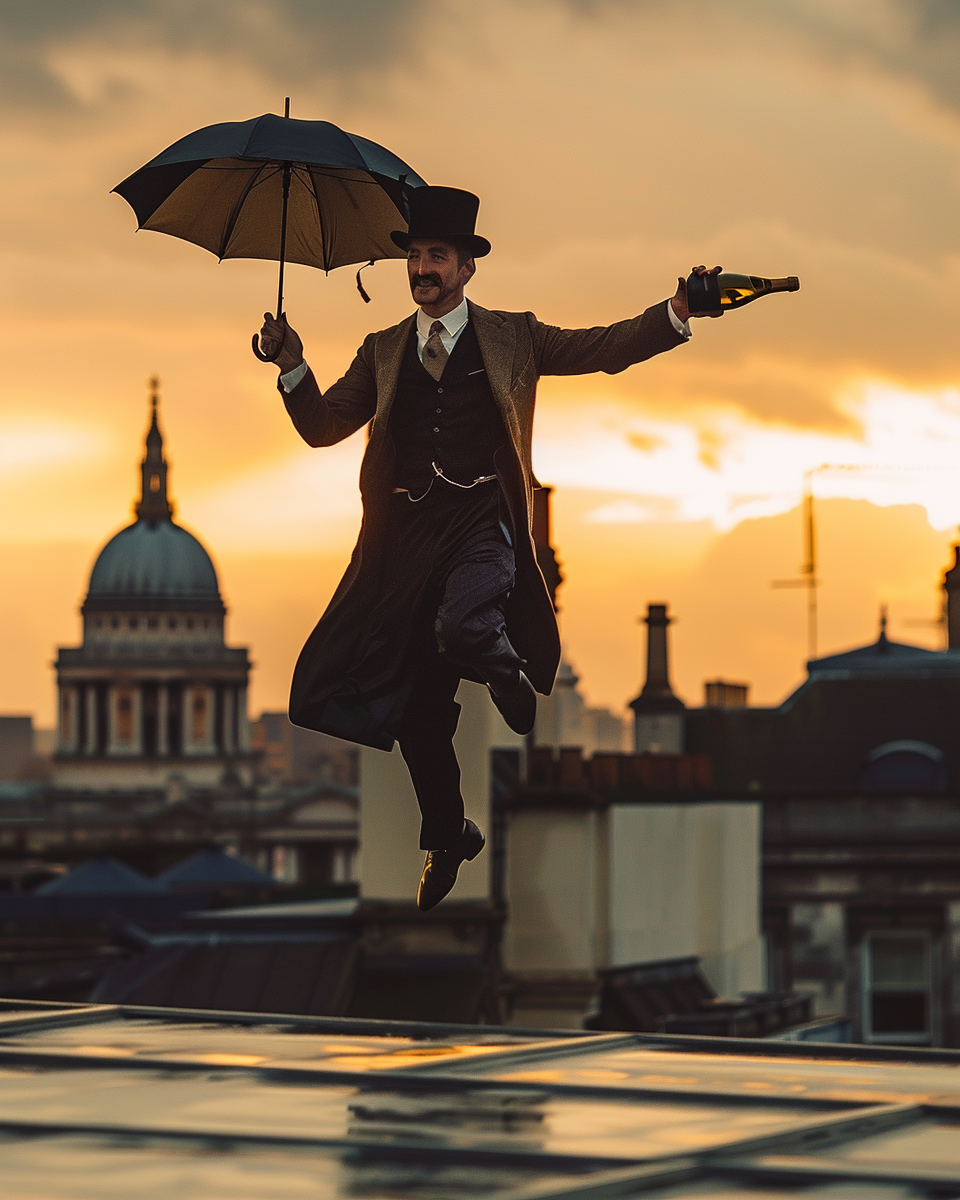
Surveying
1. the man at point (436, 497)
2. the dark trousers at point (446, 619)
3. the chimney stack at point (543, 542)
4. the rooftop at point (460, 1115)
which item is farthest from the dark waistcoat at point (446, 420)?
the rooftop at point (460, 1115)

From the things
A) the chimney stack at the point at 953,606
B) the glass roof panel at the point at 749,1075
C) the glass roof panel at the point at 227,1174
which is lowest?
the glass roof panel at the point at 227,1174

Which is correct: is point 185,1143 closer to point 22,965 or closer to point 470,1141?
point 470,1141

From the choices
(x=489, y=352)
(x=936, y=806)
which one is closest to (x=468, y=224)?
(x=489, y=352)

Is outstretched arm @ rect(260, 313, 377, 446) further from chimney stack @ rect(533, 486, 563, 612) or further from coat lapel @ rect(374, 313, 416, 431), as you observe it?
chimney stack @ rect(533, 486, 563, 612)

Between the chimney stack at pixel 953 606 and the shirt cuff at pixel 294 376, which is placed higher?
the chimney stack at pixel 953 606

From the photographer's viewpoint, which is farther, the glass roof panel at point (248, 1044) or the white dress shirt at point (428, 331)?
the glass roof panel at point (248, 1044)

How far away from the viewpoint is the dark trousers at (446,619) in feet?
36.5

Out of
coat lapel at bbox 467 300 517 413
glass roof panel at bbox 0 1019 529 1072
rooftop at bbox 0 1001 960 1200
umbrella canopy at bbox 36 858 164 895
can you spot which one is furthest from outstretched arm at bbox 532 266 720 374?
umbrella canopy at bbox 36 858 164 895

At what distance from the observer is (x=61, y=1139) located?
13.3m

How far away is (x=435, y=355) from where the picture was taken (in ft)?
38.8

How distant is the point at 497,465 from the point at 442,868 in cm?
187

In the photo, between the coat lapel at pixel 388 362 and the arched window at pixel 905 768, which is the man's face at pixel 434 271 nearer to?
the coat lapel at pixel 388 362

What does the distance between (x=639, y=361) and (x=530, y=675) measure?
1.52 meters

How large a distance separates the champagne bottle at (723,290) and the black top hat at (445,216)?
963mm
